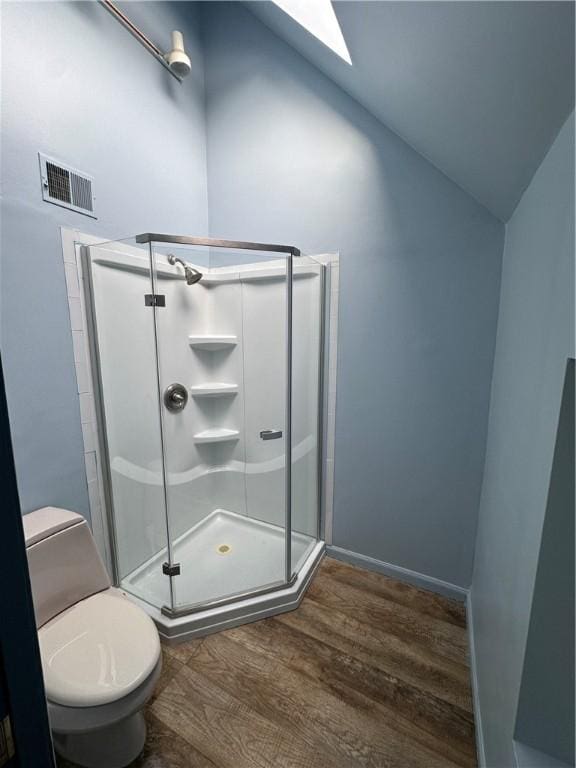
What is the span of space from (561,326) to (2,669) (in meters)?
1.17

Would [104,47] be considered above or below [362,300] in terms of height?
above

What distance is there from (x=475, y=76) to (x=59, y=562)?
199cm

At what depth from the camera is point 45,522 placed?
120cm

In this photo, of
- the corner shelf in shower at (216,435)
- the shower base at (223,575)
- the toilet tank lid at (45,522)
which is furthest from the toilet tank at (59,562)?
the corner shelf in shower at (216,435)

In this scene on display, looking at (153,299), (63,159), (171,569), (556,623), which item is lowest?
(171,569)

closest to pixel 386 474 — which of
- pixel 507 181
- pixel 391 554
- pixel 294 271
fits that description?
pixel 391 554

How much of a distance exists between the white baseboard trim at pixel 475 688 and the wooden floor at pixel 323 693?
1.1 inches

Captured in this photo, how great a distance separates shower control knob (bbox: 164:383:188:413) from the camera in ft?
6.01

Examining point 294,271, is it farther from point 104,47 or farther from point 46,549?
point 46,549

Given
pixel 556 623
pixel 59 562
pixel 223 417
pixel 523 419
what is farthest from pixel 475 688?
pixel 223 417

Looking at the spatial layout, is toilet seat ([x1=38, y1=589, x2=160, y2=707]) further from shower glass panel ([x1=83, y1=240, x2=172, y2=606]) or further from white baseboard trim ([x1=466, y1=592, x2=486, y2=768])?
white baseboard trim ([x1=466, y1=592, x2=486, y2=768])

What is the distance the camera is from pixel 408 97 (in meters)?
1.12

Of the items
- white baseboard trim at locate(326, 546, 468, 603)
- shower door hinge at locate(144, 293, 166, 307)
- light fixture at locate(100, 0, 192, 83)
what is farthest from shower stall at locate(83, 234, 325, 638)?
light fixture at locate(100, 0, 192, 83)

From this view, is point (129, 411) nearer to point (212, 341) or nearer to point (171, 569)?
point (212, 341)
